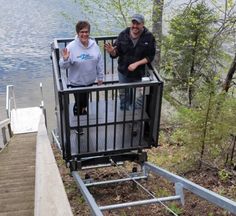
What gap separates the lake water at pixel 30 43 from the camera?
27.9 metres

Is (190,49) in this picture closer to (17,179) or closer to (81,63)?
(81,63)

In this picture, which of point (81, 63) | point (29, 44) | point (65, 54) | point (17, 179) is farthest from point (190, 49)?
point (29, 44)

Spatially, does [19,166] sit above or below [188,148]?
below

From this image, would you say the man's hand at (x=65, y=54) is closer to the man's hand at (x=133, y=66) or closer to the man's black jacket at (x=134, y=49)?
the man's black jacket at (x=134, y=49)

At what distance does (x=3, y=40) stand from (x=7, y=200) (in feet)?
99.0

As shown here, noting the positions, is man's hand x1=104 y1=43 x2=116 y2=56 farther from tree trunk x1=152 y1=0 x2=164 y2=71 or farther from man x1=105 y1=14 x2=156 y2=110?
tree trunk x1=152 y1=0 x2=164 y2=71

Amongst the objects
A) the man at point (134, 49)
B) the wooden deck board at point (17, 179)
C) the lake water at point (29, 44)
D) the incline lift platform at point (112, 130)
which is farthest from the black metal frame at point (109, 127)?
the lake water at point (29, 44)

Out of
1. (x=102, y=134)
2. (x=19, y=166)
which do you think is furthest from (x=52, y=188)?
(x=19, y=166)

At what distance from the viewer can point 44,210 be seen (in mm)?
3080

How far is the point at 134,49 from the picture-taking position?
18.5 feet

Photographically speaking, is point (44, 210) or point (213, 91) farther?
point (213, 91)

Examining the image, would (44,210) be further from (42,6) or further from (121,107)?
(42,6)

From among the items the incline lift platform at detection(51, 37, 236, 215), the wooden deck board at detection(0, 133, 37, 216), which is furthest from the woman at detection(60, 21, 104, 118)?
the wooden deck board at detection(0, 133, 37, 216)

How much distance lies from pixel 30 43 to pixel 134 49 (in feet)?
95.1
